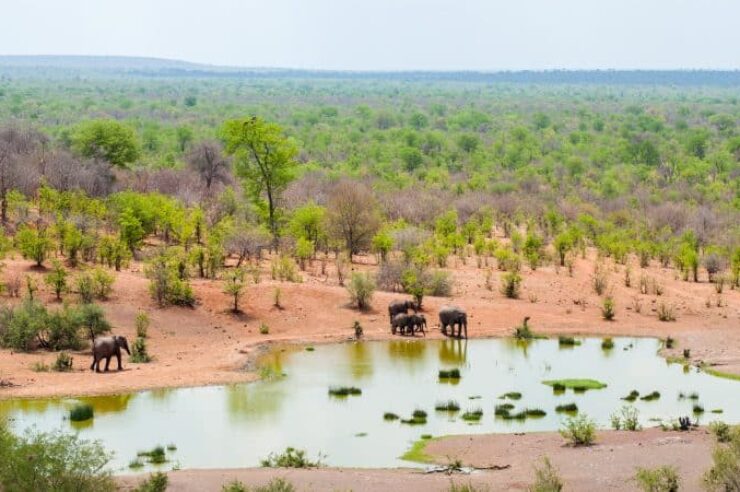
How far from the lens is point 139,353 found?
3509 cm

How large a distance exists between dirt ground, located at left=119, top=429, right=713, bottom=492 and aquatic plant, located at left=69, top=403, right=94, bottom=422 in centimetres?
511

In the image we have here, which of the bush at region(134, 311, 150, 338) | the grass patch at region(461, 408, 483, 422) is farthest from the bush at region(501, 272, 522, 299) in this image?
the grass patch at region(461, 408, 483, 422)

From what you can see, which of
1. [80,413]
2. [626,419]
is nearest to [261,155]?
[80,413]

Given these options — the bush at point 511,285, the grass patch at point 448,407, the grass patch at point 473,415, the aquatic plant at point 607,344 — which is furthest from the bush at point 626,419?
the bush at point 511,285

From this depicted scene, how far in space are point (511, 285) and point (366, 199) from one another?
34.6ft

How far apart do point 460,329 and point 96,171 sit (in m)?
32.5

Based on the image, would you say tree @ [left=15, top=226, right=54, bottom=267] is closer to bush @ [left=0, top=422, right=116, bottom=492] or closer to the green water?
the green water

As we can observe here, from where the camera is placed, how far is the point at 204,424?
93.4 feet

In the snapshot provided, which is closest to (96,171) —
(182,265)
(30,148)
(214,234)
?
(30,148)

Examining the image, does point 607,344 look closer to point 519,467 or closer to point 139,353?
point 519,467

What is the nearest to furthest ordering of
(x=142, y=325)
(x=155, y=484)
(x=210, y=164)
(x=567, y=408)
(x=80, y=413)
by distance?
(x=155, y=484), (x=80, y=413), (x=567, y=408), (x=142, y=325), (x=210, y=164)

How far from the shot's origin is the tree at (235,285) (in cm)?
4094

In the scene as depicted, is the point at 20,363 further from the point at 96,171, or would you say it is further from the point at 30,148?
the point at 30,148

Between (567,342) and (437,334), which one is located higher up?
(437,334)
